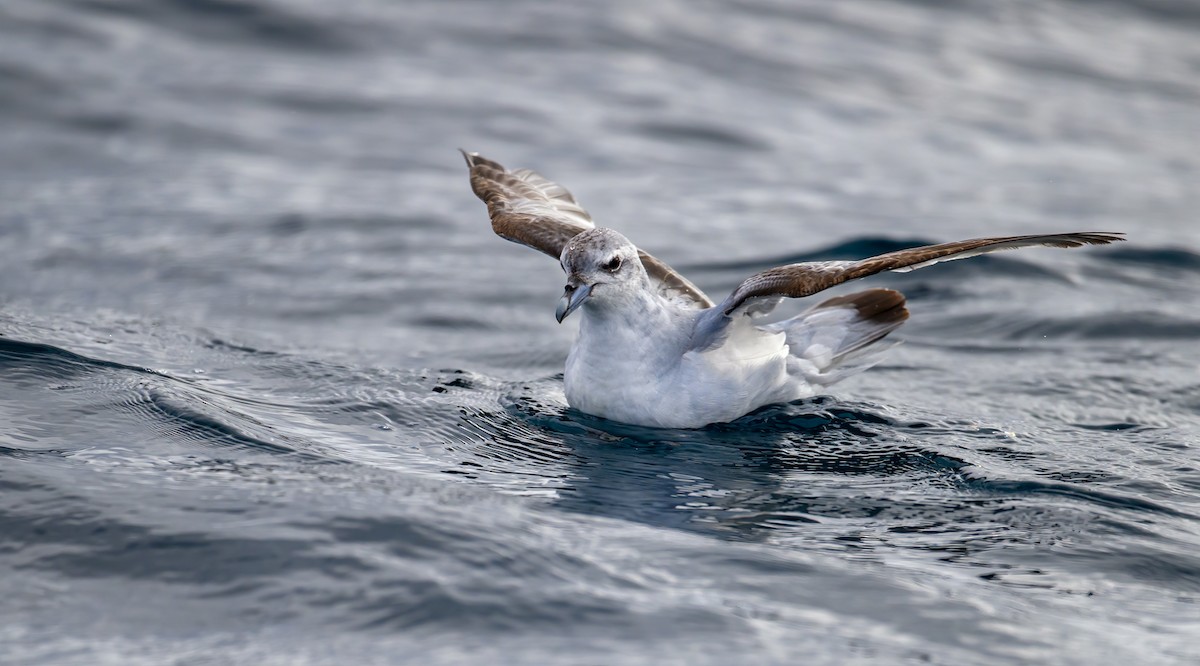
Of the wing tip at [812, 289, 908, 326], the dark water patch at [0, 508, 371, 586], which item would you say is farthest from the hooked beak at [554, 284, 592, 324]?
the dark water patch at [0, 508, 371, 586]

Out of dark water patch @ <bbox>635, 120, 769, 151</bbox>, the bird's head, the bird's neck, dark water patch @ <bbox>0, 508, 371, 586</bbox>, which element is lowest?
dark water patch @ <bbox>0, 508, 371, 586</bbox>

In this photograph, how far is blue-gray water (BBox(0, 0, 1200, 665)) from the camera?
16.8 feet

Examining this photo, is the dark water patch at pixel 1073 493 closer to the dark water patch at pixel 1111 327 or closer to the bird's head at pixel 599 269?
the bird's head at pixel 599 269

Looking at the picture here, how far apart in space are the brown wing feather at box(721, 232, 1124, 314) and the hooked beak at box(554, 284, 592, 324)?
2.82 ft

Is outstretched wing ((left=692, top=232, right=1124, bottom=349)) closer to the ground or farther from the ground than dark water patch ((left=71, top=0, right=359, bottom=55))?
closer to the ground

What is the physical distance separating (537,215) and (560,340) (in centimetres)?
142

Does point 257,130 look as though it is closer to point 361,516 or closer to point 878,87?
point 878,87

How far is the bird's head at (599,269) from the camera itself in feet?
23.8

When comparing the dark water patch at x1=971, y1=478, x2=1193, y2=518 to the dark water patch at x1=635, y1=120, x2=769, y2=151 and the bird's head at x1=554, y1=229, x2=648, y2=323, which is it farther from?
the dark water patch at x1=635, y1=120, x2=769, y2=151

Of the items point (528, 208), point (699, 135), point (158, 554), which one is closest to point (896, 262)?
point (528, 208)

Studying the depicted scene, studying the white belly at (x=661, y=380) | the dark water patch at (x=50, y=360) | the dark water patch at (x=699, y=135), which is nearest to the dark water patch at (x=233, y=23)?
the dark water patch at (x=699, y=135)

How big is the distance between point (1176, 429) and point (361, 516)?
4.90 metres

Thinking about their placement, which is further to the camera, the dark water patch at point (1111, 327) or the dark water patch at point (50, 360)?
the dark water patch at point (1111, 327)

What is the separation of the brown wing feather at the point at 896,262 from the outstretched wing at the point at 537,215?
134 centimetres
